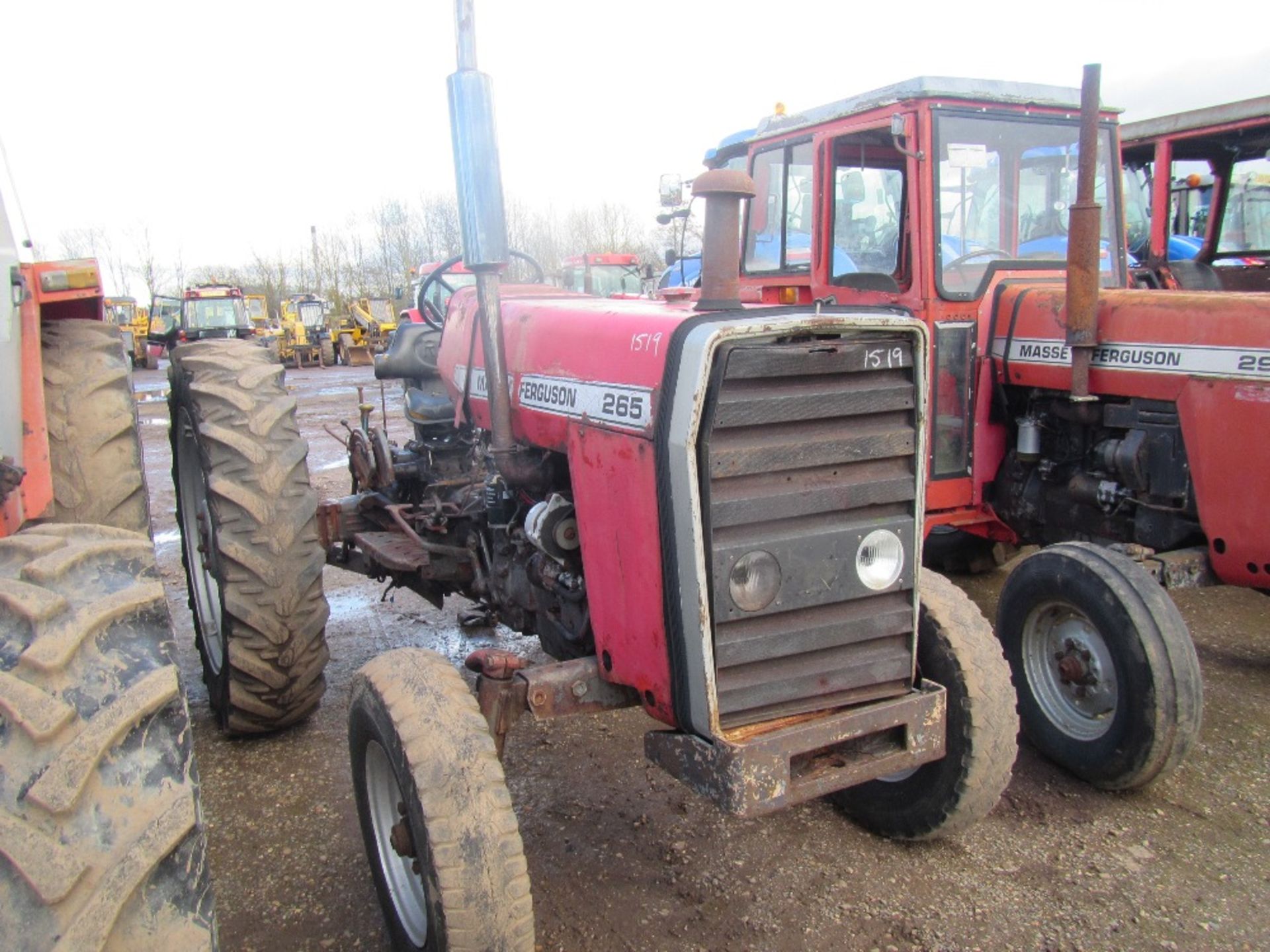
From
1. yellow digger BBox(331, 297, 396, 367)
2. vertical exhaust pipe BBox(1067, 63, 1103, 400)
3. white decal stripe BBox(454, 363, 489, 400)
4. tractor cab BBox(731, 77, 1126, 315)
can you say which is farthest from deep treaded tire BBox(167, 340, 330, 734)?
yellow digger BBox(331, 297, 396, 367)

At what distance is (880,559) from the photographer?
2.35m

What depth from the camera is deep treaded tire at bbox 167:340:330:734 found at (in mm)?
3189

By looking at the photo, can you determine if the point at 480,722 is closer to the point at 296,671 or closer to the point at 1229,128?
the point at 296,671

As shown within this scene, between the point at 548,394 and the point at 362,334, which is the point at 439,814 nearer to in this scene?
the point at 548,394

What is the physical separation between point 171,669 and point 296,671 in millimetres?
1895

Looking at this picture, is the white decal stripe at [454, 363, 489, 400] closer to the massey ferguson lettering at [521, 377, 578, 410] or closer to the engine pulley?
the massey ferguson lettering at [521, 377, 578, 410]

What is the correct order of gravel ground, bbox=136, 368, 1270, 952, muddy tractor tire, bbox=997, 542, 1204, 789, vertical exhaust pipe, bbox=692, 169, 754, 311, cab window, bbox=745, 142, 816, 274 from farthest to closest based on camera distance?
1. cab window, bbox=745, 142, 816, 274
2. muddy tractor tire, bbox=997, 542, 1204, 789
3. gravel ground, bbox=136, 368, 1270, 952
4. vertical exhaust pipe, bbox=692, 169, 754, 311

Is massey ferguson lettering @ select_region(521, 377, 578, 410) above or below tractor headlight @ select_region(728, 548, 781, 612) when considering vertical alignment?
above

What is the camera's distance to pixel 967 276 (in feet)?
13.8

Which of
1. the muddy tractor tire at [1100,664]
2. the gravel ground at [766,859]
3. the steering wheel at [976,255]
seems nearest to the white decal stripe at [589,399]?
the gravel ground at [766,859]

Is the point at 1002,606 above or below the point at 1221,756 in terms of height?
above

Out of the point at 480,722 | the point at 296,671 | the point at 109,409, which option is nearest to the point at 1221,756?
the point at 480,722

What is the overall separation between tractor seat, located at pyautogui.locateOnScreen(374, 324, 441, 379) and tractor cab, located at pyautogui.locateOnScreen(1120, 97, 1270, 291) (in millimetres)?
3808

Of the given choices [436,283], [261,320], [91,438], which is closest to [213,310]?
[261,320]
